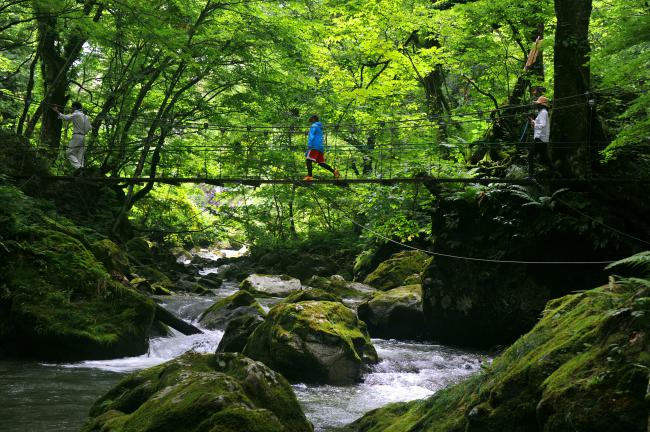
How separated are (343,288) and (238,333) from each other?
181 inches

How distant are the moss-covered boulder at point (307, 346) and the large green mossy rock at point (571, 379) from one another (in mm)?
3047

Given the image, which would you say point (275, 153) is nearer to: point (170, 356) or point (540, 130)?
point (170, 356)

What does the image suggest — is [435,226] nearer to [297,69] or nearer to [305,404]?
[305,404]

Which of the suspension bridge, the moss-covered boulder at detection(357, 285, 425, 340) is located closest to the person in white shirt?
the suspension bridge

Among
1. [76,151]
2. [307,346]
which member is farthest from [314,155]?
[76,151]

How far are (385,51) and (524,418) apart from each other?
11507 mm

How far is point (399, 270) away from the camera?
504 inches

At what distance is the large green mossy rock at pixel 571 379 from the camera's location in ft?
7.57

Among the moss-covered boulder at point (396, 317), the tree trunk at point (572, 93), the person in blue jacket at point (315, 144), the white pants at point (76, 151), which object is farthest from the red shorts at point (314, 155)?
the white pants at point (76, 151)

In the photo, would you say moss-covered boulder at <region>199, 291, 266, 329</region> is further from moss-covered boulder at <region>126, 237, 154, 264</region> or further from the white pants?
moss-covered boulder at <region>126, 237, 154, 264</region>

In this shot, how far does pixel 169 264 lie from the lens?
1714 centimetres

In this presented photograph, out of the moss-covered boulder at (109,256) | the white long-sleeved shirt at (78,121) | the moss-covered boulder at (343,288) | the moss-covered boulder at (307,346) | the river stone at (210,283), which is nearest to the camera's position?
the moss-covered boulder at (307,346)

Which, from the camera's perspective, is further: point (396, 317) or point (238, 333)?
point (396, 317)

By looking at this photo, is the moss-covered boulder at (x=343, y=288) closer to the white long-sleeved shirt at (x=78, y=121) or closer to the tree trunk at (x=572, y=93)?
the tree trunk at (x=572, y=93)
